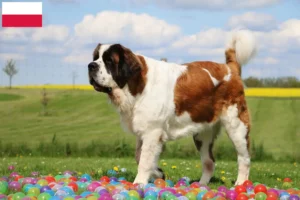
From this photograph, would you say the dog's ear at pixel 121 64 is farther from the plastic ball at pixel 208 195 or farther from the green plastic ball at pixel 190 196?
the plastic ball at pixel 208 195

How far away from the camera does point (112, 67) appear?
6.85m

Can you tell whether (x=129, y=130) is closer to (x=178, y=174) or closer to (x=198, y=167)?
(x=178, y=174)

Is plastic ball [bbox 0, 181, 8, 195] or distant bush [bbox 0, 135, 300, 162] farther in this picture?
distant bush [bbox 0, 135, 300, 162]

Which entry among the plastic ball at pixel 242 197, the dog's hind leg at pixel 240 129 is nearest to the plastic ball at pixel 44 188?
the plastic ball at pixel 242 197

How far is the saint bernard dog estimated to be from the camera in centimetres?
689

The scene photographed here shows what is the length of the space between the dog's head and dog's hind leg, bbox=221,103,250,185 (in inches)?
68.5

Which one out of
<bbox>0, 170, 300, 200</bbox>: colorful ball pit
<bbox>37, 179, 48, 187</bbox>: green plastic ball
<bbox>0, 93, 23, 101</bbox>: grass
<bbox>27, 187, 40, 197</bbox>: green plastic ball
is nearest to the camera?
<bbox>0, 170, 300, 200</bbox>: colorful ball pit

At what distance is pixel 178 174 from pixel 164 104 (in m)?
2.63

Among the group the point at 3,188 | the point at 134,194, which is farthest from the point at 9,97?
the point at 134,194

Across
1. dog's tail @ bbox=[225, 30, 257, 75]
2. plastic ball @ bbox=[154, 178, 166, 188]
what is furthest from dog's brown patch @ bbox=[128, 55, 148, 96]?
dog's tail @ bbox=[225, 30, 257, 75]

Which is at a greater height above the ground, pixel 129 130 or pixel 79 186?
pixel 129 130

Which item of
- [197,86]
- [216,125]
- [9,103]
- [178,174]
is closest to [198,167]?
[178,174]

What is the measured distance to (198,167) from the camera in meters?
10.9

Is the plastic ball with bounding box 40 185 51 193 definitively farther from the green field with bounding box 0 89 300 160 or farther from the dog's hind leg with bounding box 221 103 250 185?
the green field with bounding box 0 89 300 160
